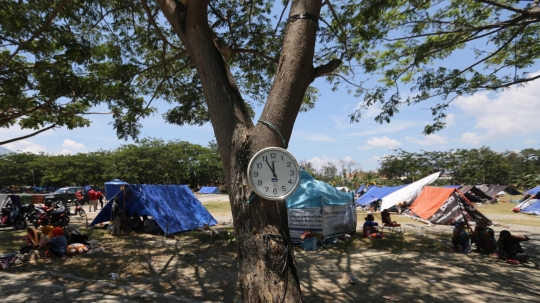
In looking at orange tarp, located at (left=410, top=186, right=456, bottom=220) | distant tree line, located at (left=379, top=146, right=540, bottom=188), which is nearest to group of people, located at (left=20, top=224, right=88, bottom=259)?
A: orange tarp, located at (left=410, top=186, right=456, bottom=220)

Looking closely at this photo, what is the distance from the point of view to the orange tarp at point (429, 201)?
14.5 meters

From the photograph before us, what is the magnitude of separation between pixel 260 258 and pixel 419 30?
24.1ft

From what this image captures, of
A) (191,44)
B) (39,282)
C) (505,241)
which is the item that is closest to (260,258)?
(191,44)

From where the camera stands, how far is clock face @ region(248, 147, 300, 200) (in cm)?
243

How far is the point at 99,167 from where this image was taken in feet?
134

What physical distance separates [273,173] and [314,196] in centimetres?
748

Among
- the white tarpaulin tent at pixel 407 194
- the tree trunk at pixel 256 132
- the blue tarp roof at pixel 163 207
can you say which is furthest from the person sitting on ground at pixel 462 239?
the blue tarp roof at pixel 163 207

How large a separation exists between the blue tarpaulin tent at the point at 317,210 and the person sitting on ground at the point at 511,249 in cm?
419

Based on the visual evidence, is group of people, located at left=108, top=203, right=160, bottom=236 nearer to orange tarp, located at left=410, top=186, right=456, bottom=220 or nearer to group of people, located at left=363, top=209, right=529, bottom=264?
group of people, located at left=363, top=209, right=529, bottom=264

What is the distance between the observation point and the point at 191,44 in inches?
124

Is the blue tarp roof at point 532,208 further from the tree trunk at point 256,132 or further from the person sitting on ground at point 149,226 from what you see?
the tree trunk at point 256,132

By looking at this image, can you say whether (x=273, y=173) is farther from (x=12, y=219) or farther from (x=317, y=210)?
(x=12, y=219)

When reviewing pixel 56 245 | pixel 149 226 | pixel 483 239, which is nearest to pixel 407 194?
pixel 483 239

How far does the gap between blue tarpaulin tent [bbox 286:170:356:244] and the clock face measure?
6.94 m
